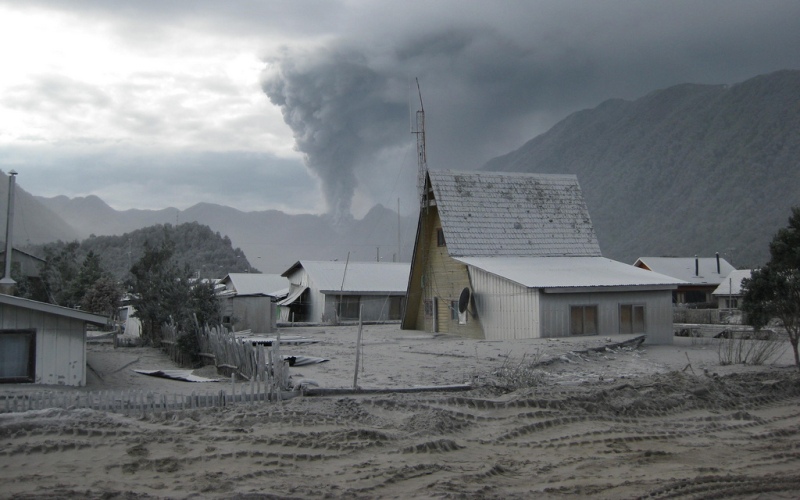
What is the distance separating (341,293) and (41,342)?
1187 inches

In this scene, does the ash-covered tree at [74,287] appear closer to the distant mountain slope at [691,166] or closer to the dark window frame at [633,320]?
the dark window frame at [633,320]

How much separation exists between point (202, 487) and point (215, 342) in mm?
10920

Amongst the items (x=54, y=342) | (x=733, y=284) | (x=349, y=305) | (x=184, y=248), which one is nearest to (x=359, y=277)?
(x=349, y=305)

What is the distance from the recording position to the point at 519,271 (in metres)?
27.5

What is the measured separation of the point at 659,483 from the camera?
8.34 metres

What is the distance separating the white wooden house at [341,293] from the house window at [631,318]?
21.0 m

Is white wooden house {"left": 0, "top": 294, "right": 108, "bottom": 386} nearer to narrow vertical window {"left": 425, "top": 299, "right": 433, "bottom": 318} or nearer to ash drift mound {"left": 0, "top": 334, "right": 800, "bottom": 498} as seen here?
ash drift mound {"left": 0, "top": 334, "right": 800, "bottom": 498}

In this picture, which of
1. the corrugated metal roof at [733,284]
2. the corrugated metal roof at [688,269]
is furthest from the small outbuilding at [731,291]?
the corrugated metal roof at [688,269]

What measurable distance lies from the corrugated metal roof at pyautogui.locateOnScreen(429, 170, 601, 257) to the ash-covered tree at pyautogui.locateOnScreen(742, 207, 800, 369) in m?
12.9

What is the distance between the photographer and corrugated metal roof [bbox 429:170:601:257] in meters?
30.6

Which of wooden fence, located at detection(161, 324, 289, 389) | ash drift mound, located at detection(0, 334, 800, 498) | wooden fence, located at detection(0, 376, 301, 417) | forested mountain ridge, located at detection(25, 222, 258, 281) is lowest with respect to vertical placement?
ash drift mound, located at detection(0, 334, 800, 498)

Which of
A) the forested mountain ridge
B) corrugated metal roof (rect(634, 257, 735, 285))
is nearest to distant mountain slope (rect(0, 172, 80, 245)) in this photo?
the forested mountain ridge

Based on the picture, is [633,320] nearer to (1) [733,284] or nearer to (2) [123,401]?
(2) [123,401]

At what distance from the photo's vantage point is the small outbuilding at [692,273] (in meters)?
59.8
